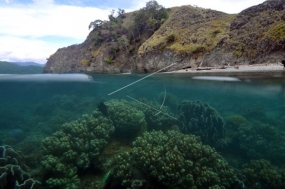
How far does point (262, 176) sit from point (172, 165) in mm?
4393

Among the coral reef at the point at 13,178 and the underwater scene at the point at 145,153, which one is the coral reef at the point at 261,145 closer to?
the underwater scene at the point at 145,153

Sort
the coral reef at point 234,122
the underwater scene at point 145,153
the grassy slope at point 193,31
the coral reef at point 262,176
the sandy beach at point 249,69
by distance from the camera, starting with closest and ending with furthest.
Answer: the underwater scene at point 145,153, the coral reef at point 262,176, the sandy beach at point 249,69, the coral reef at point 234,122, the grassy slope at point 193,31

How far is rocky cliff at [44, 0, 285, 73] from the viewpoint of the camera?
37.8 feet

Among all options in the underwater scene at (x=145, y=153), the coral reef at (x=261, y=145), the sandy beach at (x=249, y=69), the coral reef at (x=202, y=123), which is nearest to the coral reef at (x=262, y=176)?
the underwater scene at (x=145, y=153)

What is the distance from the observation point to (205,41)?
50.9ft

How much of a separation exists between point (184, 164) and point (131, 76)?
16.0 metres

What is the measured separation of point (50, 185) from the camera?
17.2ft

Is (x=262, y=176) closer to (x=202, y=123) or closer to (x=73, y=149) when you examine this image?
(x=202, y=123)

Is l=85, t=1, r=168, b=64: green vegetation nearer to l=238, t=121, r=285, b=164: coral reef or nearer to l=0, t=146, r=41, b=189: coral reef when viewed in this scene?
l=238, t=121, r=285, b=164: coral reef

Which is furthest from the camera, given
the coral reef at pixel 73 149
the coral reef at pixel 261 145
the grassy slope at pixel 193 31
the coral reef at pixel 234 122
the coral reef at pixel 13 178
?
the grassy slope at pixel 193 31

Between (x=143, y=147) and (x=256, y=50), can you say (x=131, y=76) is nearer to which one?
(x=256, y=50)

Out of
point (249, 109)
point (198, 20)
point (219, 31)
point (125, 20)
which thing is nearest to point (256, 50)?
point (219, 31)

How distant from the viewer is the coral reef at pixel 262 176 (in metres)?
6.98

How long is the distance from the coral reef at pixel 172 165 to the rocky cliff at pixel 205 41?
8259 mm
